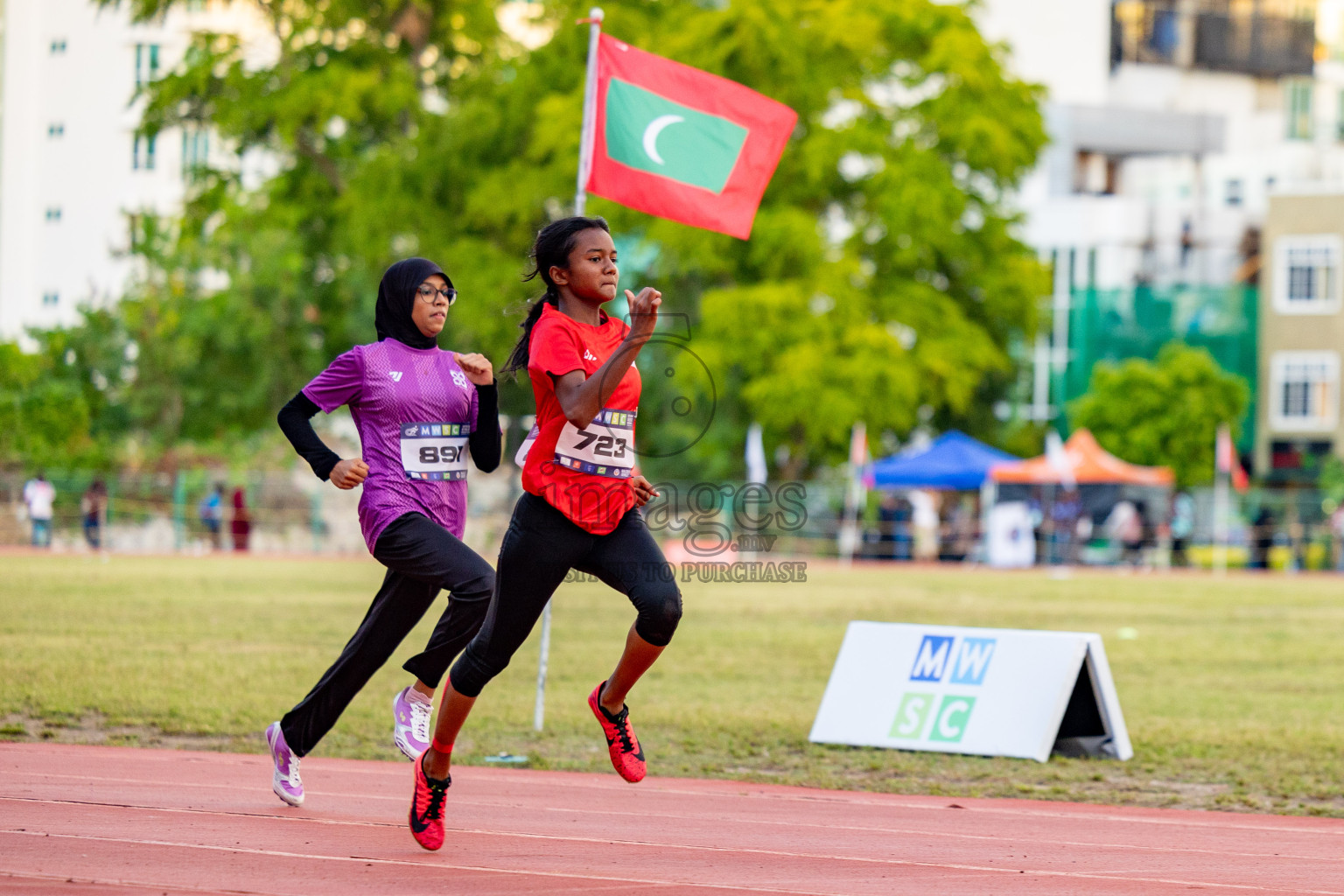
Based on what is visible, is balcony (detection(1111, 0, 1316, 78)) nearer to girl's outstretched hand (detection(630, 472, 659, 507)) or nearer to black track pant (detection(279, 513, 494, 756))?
black track pant (detection(279, 513, 494, 756))

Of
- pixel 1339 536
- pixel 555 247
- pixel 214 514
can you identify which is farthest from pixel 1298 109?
pixel 555 247

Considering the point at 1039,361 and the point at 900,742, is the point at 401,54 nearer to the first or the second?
the point at 1039,361

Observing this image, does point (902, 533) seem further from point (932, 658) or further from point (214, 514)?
point (932, 658)

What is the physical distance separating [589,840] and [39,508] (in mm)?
34981

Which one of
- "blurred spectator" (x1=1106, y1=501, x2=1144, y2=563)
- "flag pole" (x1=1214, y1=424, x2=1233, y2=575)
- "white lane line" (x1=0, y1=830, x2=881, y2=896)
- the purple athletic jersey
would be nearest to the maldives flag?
the purple athletic jersey

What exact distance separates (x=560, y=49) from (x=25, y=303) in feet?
122

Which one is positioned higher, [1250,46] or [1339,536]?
[1250,46]

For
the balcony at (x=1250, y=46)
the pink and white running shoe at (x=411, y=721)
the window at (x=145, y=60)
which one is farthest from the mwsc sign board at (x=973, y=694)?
the balcony at (x=1250, y=46)

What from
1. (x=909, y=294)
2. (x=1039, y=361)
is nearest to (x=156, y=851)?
(x=909, y=294)

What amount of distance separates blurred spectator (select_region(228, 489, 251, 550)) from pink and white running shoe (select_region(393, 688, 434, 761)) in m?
33.8

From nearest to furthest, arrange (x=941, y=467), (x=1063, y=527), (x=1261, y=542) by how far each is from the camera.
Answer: (x=941, y=467) < (x=1063, y=527) < (x=1261, y=542)

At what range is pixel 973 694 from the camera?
944cm

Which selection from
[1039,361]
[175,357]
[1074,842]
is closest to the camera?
[1074,842]

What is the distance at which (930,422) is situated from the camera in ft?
138
